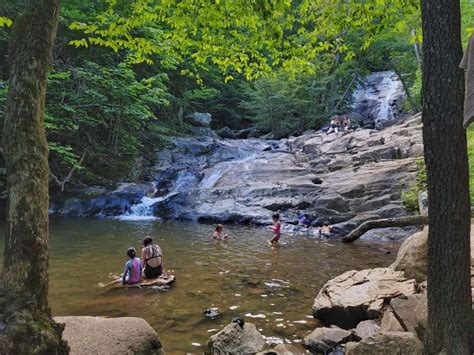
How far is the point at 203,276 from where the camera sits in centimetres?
1137

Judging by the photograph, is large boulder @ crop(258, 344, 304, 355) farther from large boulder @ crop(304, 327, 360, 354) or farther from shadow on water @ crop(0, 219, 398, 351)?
shadow on water @ crop(0, 219, 398, 351)

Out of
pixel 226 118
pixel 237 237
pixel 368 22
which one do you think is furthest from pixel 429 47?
pixel 226 118

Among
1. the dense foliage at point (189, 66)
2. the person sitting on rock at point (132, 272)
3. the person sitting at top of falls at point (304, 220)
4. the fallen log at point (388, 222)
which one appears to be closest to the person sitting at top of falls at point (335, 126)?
the dense foliage at point (189, 66)

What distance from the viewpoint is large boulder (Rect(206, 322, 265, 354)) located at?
606 cm

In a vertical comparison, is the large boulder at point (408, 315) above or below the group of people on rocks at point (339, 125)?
below

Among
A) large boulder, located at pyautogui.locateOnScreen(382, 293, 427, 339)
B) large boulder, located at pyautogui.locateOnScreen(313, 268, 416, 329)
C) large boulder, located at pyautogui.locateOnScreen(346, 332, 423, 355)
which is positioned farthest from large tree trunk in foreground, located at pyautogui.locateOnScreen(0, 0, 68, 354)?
large boulder, located at pyautogui.locateOnScreen(313, 268, 416, 329)

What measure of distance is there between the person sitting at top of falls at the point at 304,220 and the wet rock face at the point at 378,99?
17.0 m

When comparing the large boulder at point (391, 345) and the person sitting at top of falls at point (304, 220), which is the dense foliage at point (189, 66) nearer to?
the large boulder at point (391, 345)

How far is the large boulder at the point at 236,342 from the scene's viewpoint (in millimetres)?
6062

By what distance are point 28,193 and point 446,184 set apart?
412 centimetres

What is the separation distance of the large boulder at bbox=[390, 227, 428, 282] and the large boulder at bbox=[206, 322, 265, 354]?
341cm

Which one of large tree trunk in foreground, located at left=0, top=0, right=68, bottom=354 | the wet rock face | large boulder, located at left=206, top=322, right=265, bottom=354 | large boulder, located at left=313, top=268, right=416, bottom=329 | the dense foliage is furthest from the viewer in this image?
the wet rock face

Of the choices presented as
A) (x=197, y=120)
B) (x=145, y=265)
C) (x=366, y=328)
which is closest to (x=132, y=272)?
(x=145, y=265)

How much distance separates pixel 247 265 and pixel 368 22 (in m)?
8.12
